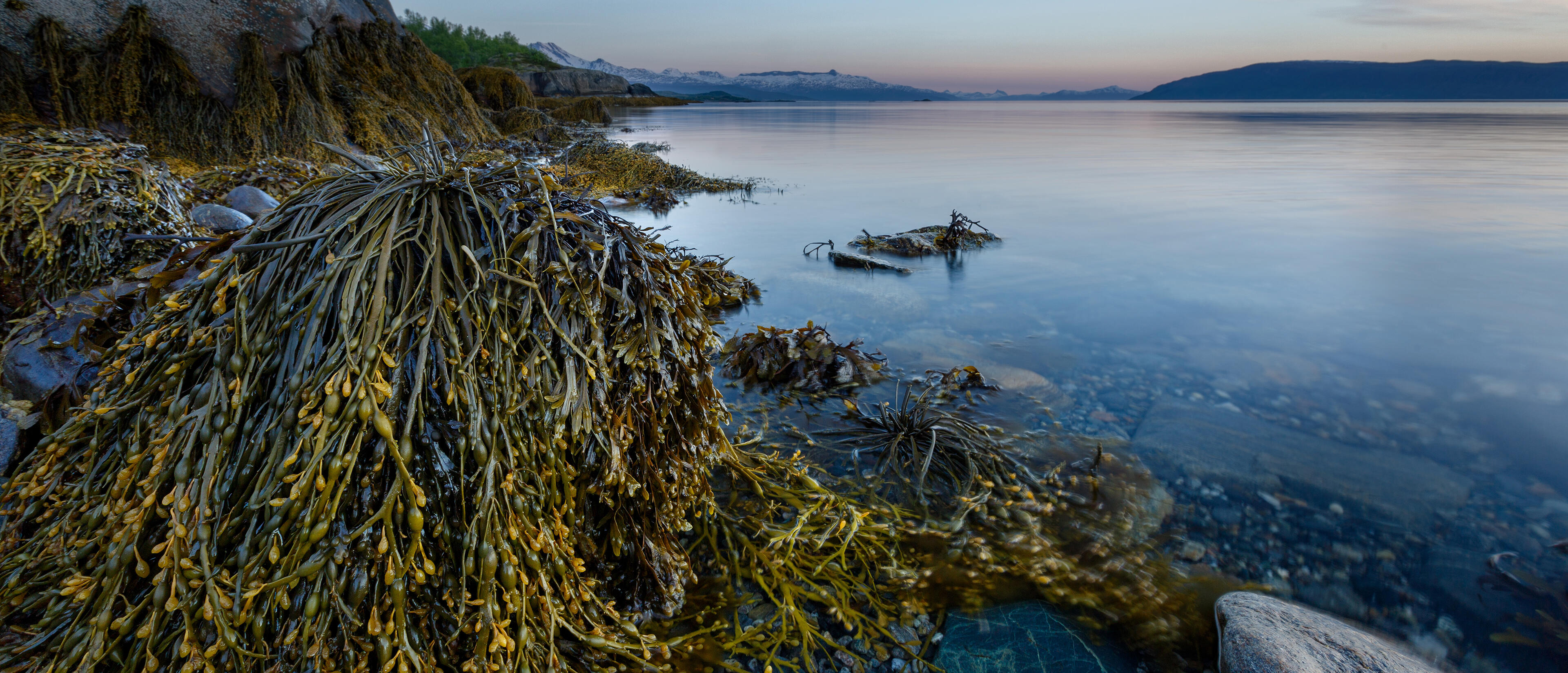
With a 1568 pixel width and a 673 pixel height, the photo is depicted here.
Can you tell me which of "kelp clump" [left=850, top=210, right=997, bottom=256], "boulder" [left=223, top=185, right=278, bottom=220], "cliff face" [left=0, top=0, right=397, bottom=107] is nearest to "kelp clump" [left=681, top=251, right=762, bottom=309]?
"kelp clump" [left=850, top=210, right=997, bottom=256]

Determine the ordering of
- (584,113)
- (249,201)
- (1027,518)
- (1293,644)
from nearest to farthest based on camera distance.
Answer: (1293,644), (1027,518), (249,201), (584,113)

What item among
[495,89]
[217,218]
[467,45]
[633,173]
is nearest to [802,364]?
[217,218]

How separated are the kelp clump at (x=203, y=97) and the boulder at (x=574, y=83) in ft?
177

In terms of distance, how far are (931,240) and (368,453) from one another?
770cm

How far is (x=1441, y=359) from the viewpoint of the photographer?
5.15 metres

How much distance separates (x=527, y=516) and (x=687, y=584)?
2.57ft

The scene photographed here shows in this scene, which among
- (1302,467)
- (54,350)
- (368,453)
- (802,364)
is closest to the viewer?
(368,453)

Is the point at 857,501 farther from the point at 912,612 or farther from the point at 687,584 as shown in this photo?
the point at 687,584

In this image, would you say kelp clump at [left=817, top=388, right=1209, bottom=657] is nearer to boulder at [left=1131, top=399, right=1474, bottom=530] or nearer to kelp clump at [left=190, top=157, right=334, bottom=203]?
boulder at [left=1131, top=399, right=1474, bottom=530]

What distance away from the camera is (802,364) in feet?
13.9

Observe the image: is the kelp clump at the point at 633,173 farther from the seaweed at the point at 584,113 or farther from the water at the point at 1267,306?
the seaweed at the point at 584,113

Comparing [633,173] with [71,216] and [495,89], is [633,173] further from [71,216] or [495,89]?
[495,89]

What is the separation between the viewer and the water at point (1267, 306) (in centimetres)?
303

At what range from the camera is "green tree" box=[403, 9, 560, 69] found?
5459cm
